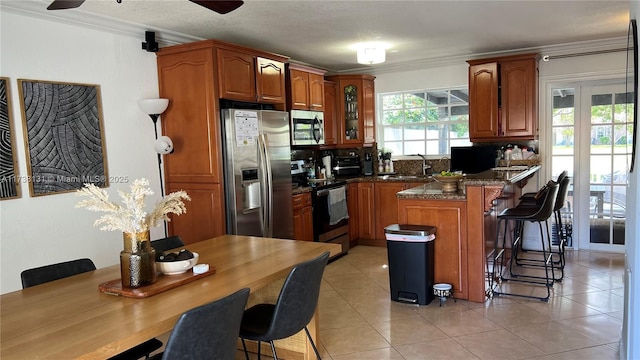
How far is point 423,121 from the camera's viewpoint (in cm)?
634

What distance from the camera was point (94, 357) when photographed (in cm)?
139

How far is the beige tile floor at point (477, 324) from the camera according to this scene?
295 cm

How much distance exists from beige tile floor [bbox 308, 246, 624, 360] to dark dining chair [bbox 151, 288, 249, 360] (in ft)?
4.43

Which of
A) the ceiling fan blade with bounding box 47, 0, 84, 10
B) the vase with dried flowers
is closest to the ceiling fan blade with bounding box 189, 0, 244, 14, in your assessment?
the ceiling fan blade with bounding box 47, 0, 84, 10

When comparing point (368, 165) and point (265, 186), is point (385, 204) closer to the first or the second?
point (368, 165)

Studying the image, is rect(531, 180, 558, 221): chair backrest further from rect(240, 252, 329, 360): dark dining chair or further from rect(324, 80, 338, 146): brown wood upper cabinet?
rect(324, 80, 338, 146): brown wood upper cabinet

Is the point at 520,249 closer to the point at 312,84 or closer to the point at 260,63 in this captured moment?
the point at 312,84

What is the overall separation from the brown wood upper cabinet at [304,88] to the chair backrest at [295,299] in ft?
10.6

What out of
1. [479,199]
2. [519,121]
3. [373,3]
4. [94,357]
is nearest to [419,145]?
[519,121]

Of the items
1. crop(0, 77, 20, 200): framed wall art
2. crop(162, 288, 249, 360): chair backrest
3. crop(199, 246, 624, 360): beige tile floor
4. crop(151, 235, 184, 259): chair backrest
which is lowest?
crop(199, 246, 624, 360): beige tile floor

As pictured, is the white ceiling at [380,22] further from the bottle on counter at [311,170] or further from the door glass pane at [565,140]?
the bottle on counter at [311,170]

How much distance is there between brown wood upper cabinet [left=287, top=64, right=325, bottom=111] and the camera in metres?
5.15

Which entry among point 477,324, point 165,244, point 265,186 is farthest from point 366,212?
point 165,244

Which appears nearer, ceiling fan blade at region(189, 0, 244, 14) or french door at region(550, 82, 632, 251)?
ceiling fan blade at region(189, 0, 244, 14)
